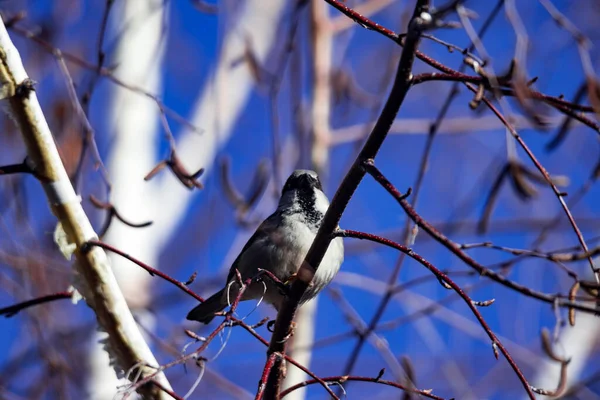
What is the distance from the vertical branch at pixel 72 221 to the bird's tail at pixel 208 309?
1186 mm

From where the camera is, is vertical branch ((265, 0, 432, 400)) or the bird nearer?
vertical branch ((265, 0, 432, 400))

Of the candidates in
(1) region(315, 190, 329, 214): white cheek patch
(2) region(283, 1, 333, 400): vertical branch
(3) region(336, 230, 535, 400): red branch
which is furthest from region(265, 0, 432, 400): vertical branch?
(2) region(283, 1, 333, 400): vertical branch

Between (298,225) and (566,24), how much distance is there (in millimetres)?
1504

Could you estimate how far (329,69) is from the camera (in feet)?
16.8

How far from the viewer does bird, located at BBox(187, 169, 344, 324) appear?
2.92 m

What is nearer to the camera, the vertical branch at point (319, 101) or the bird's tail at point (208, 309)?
the bird's tail at point (208, 309)

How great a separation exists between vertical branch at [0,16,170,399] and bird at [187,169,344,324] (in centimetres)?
71

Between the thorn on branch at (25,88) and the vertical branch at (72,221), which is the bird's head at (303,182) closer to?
the vertical branch at (72,221)

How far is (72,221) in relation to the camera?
1.98 m

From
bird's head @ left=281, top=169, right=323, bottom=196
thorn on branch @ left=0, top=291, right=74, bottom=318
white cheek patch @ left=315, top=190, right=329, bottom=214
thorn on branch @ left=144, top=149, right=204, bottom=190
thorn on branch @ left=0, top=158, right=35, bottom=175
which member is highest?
bird's head @ left=281, top=169, right=323, bottom=196

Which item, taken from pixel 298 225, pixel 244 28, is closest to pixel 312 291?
pixel 298 225

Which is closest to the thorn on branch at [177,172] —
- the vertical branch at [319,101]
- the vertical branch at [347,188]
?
the vertical branch at [347,188]

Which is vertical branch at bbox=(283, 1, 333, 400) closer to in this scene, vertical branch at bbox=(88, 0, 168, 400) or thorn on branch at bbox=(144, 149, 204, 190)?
vertical branch at bbox=(88, 0, 168, 400)

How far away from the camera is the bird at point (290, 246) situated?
9.59 feet
